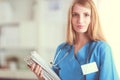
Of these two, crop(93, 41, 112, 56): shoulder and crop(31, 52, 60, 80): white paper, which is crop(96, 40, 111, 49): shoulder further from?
crop(31, 52, 60, 80): white paper

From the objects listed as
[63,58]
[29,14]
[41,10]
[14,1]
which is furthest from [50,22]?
[63,58]

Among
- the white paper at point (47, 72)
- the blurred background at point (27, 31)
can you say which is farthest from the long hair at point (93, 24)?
the blurred background at point (27, 31)

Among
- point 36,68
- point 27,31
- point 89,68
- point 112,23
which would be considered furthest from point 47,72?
point 27,31

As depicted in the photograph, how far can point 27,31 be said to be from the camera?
2518 mm

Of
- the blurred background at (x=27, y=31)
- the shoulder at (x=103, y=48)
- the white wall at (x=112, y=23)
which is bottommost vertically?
the blurred background at (x=27, y=31)

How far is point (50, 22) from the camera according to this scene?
2.38 meters

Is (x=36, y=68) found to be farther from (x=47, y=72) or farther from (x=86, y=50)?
(x=86, y=50)

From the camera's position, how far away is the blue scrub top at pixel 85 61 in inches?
35.6

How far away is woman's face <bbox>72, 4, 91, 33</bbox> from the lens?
36.1 inches

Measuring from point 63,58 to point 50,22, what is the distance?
55.3 inches

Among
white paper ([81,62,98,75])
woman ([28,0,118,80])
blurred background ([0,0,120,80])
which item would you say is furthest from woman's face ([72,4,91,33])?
blurred background ([0,0,120,80])

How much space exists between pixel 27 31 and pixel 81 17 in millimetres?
1645

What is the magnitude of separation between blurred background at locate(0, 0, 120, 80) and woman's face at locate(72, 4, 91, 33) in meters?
1.24

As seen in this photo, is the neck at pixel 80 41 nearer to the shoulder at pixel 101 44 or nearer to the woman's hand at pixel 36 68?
the shoulder at pixel 101 44
